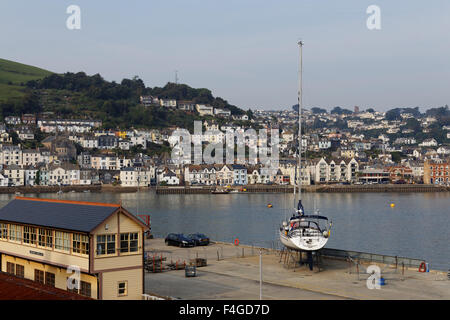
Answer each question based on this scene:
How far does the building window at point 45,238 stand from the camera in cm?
2351

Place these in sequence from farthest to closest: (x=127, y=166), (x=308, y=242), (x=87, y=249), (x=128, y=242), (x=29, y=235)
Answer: (x=127, y=166) → (x=308, y=242) → (x=29, y=235) → (x=128, y=242) → (x=87, y=249)

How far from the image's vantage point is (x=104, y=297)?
21469 mm

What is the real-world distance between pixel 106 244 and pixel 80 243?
39.6 inches

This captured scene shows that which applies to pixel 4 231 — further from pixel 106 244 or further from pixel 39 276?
pixel 106 244

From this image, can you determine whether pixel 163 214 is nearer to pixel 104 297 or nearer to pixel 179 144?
pixel 104 297

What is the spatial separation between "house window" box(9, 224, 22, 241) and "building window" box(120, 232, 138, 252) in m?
5.73

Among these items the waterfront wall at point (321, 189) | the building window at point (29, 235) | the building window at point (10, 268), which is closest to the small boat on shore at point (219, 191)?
the waterfront wall at point (321, 189)

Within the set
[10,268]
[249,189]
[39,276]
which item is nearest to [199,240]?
[10,268]

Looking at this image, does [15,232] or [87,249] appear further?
[15,232]

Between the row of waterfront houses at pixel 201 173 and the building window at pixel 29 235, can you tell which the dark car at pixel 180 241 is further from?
the row of waterfront houses at pixel 201 173

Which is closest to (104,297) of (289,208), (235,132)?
(289,208)

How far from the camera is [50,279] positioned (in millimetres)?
23891

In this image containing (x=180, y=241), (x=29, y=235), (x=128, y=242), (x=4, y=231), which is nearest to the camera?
(x=128, y=242)
